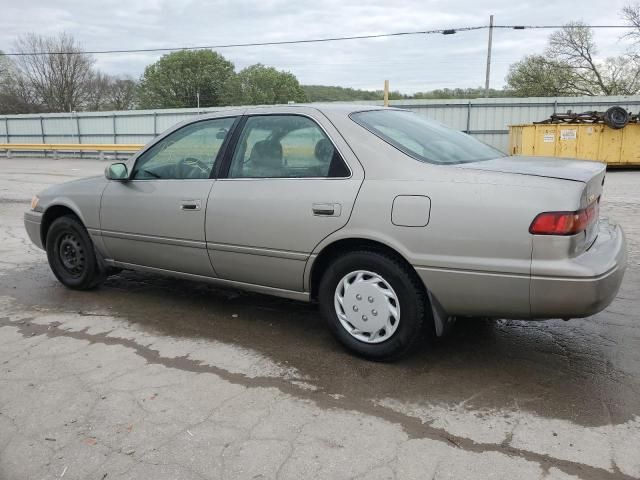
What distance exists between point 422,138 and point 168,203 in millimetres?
1931

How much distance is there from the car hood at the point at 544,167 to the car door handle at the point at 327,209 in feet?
2.48

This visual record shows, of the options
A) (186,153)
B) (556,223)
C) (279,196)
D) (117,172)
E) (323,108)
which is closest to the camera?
(556,223)

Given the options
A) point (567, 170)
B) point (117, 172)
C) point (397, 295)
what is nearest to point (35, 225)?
point (117, 172)

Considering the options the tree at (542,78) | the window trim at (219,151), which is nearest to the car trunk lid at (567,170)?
the window trim at (219,151)

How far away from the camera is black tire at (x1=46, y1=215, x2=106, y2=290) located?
4.79 m

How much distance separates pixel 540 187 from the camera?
280cm

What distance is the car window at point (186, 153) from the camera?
403 centimetres

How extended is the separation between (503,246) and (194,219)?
2.19m

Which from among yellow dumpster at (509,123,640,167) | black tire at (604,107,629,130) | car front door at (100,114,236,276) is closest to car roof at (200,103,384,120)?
car front door at (100,114,236,276)

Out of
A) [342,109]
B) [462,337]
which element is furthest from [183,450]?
[342,109]

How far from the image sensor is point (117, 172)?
4.38 metres

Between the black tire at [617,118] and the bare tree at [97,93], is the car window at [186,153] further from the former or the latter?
the bare tree at [97,93]

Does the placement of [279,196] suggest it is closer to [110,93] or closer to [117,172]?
[117,172]

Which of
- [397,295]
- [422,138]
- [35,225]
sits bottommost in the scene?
[397,295]
